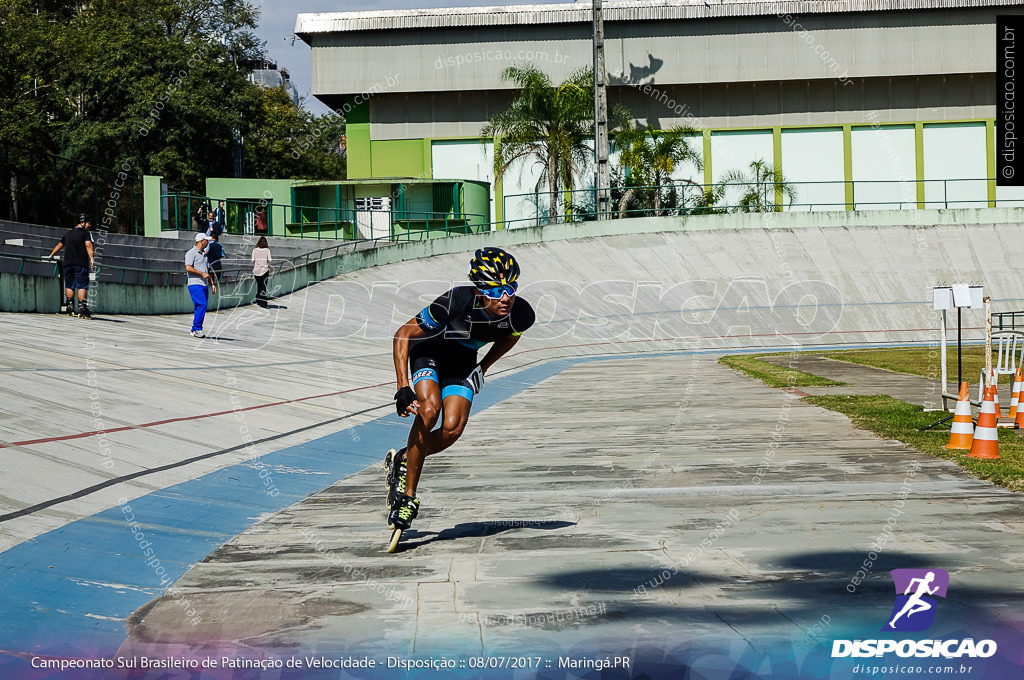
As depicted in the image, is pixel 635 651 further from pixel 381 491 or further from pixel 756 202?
pixel 756 202

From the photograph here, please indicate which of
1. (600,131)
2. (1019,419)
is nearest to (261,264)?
(1019,419)

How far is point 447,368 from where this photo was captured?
20.5 ft

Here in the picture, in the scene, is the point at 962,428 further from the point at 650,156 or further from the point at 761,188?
the point at 761,188

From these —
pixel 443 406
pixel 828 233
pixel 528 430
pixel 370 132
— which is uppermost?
pixel 370 132

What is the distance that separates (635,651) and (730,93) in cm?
5018

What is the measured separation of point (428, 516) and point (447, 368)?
1.34 metres

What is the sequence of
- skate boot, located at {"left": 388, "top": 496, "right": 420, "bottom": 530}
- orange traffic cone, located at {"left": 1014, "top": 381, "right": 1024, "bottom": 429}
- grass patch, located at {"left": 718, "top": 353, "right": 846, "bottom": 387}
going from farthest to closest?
grass patch, located at {"left": 718, "top": 353, "right": 846, "bottom": 387}, orange traffic cone, located at {"left": 1014, "top": 381, "right": 1024, "bottom": 429}, skate boot, located at {"left": 388, "top": 496, "right": 420, "bottom": 530}

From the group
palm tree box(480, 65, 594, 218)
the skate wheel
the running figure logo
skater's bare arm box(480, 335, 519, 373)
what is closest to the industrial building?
palm tree box(480, 65, 594, 218)

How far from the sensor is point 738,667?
12.3 ft

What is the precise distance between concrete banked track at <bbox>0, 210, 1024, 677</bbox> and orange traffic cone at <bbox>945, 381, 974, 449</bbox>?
0.57m

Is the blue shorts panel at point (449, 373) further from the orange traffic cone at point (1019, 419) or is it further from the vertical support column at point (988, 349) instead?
the orange traffic cone at point (1019, 419)

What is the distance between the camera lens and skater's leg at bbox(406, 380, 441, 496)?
5.96 meters

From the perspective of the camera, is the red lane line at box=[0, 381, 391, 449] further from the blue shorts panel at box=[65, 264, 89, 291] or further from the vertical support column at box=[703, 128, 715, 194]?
the vertical support column at box=[703, 128, 715, 194]

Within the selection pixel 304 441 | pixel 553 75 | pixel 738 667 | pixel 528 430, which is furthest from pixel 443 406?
pixel 553 75
